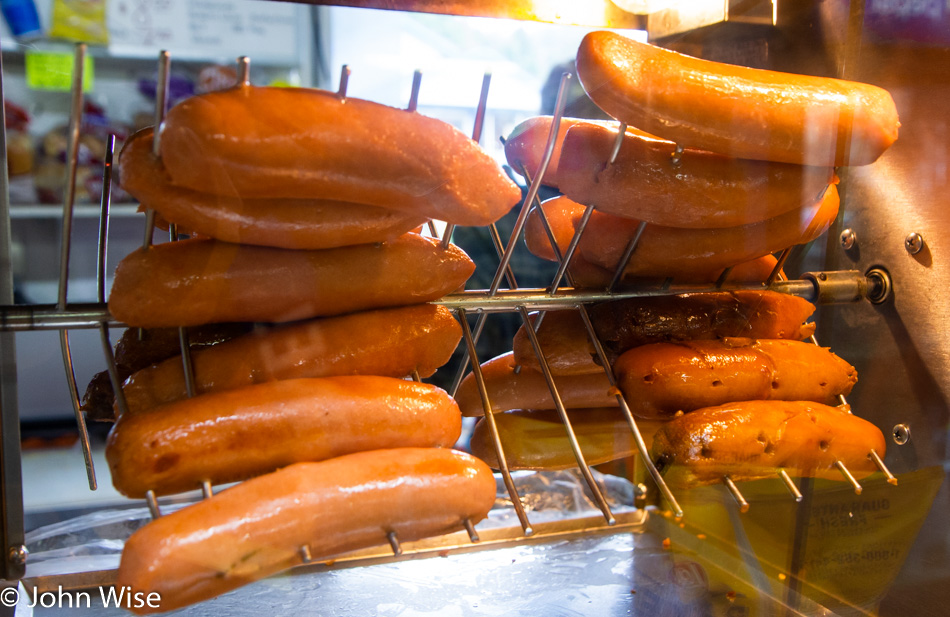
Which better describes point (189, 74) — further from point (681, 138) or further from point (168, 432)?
point (681, 138)

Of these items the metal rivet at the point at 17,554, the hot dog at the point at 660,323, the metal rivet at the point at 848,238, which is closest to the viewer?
the metal rivet at the point at 17,554

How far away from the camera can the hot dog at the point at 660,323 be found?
3.74ft

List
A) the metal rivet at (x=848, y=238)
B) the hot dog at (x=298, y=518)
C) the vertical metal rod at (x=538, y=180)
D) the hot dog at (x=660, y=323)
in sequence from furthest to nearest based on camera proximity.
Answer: the metal rivet at (x=848, y=238) → the hot dog at (x=660, y=323) → the vertical metal rod at (x=538, y=180) → the hot dog at (x=298, y=518)

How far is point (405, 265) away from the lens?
956mm

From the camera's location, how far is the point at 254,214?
81cm

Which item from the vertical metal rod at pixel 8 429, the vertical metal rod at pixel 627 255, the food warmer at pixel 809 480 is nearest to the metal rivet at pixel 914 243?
the food warmer at pixel 809 480

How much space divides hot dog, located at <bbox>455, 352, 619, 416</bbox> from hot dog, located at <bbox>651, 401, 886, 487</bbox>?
214 millimetres

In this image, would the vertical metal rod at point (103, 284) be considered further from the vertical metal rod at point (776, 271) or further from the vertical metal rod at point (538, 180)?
the vertical metal rod at point (776, 271)

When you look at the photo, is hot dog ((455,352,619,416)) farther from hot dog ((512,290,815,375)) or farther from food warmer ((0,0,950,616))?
food warmer ((0,0,950,616))

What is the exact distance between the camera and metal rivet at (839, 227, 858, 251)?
1.30 m

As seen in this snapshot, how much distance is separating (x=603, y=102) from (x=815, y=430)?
26.9 inches

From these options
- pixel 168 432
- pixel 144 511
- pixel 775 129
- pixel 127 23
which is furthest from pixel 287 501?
pixel 144 511

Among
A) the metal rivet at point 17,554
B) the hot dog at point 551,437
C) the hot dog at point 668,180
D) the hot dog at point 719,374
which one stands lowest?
the metal rivet at point 17,554

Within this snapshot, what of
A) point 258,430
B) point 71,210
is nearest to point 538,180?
point 258,430
